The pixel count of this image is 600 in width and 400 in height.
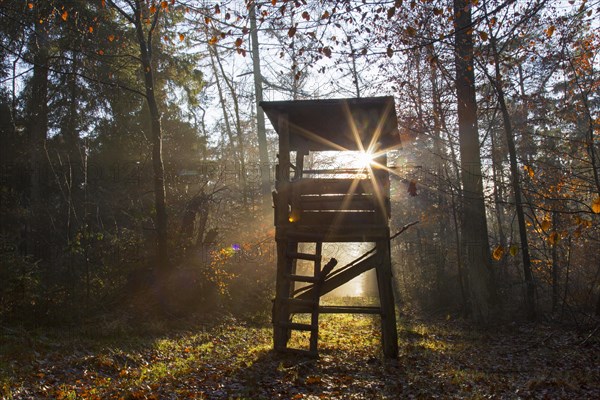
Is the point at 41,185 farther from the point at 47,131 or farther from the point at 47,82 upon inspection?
the point at 47,82

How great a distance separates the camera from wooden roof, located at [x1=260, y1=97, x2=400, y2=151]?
9.58 m

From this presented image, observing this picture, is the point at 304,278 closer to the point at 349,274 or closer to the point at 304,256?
the point at 304,256

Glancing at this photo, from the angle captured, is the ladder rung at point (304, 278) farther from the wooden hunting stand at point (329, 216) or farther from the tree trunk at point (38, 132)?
the tree trunk at point (38, 132)

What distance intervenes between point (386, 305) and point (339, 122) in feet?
12.8

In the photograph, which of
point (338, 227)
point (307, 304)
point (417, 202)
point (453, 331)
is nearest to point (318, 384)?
point (307, 304)

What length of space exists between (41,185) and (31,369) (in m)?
15.7

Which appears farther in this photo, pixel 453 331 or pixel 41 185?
pixel 41 185

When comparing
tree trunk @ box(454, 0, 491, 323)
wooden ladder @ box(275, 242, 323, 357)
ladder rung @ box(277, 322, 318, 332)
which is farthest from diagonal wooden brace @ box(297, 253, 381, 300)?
tree trunk @ box(454, 0, 491, 323)

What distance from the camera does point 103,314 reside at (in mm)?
12602

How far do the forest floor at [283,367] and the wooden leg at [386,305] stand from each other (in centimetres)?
37

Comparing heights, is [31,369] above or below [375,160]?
below

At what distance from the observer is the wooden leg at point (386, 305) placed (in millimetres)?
9734

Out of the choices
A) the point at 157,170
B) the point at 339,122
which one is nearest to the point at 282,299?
the point at 339,122

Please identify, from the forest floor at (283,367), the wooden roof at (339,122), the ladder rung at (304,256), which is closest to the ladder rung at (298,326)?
the forest floor at (283,367)
